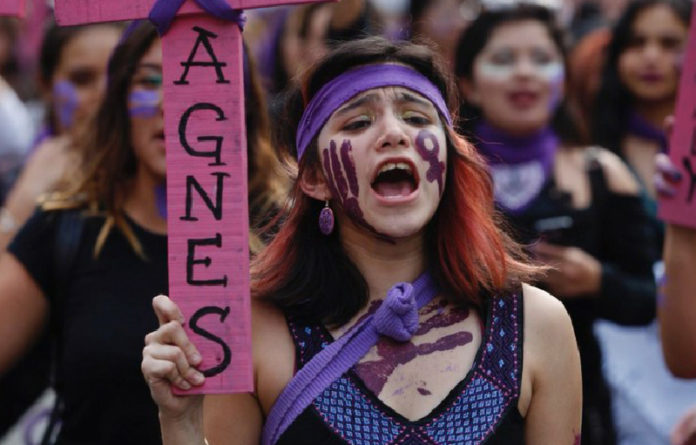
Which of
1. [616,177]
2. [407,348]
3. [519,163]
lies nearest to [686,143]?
[407,348]

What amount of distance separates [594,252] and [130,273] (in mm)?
1779

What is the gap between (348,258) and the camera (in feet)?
9.81

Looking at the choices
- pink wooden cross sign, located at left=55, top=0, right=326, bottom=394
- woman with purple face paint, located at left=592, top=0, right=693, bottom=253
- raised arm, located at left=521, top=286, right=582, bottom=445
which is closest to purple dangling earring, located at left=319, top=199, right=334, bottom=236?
pink wooden cross sign, located at left=55, top=0, right=326, bottom=394

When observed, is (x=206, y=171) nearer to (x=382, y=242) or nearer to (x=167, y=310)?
(x=167, y=310)

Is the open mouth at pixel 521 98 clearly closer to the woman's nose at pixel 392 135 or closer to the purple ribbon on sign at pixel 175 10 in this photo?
the woman's nose at pixel 392 135

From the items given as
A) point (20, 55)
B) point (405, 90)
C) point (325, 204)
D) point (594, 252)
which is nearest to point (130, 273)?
point (325, 204)

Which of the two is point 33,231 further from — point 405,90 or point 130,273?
point 405,90

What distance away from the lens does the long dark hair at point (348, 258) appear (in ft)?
9.56

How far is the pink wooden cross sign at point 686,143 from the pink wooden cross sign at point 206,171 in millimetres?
1364

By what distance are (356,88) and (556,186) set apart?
1842 mm

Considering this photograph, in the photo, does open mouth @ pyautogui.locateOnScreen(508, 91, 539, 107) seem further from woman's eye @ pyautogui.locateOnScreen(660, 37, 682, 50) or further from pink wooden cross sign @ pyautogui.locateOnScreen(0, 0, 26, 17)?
pink wooden cross sign @ pyautogui.locateOnScreen(0, 0, 26, 17)

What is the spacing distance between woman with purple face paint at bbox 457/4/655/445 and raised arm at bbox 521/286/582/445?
1.30 m

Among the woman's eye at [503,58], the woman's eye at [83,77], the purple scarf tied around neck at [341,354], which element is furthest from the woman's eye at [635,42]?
the purple scarf tied around neck at [341,354]

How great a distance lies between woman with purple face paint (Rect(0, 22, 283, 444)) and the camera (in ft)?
11.5
